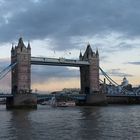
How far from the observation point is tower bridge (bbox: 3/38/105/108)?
404 ft

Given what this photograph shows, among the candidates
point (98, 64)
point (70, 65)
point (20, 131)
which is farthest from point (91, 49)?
point (20, 131)

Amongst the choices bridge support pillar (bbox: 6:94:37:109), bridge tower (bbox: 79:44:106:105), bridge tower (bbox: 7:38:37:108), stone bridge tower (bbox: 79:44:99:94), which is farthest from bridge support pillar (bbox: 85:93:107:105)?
bridge support pillar (bbox: 6:94:37:109)

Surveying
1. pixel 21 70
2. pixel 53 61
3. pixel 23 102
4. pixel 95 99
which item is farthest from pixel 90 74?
pixel 23 102

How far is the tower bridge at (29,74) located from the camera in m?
123

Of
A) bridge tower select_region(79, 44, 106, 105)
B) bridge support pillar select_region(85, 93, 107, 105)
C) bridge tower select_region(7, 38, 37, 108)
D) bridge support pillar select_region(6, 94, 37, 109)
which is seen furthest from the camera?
bridge tower select_region(79, 44, 106, 105)

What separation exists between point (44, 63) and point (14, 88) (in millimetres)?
11823

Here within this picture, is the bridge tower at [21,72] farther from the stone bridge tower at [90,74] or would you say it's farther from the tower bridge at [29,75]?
the stone bridge tower at [90,74]

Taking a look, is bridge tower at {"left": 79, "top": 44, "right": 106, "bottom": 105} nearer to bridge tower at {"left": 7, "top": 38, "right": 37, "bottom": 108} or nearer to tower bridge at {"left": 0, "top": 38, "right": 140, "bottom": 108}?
tower bridge at {"left": 0, "top": 38, "right": 140, "bottom": 108}

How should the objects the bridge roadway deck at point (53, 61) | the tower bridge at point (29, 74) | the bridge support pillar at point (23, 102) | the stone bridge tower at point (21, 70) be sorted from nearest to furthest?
the bridge support pillar at point (23, 102), the tower bridge at point (29, 74), the stone bridge tower at point (21, 70), the bridge roadway deck at point (53, 61)

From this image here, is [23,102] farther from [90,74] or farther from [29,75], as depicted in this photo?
[90,74]

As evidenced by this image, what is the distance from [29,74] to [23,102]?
508 inches

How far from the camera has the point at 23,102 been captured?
12131cm

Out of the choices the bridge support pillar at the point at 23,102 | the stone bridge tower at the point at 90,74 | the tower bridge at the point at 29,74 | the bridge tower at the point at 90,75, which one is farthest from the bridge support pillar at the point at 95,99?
the bridge support pillar at the point at 23,102

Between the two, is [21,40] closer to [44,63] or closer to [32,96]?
[44,63]
